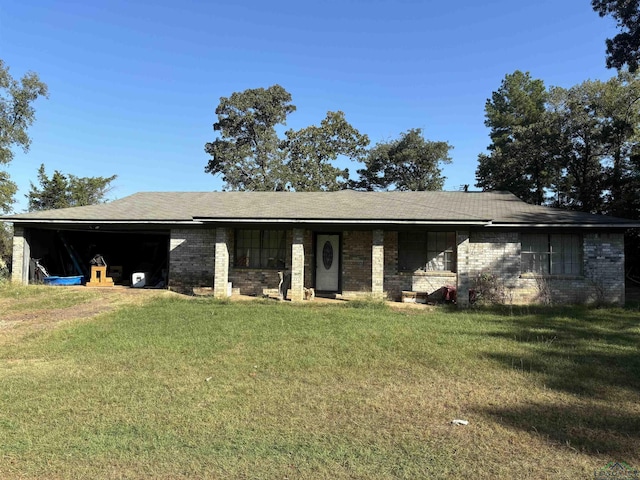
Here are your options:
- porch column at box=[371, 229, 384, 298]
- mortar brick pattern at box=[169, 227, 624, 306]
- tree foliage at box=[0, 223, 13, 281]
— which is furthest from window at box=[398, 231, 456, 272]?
tree foliage at box=[0, 223, 13, 281]

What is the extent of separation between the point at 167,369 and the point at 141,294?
27.3ft

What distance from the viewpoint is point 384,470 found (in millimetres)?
3334

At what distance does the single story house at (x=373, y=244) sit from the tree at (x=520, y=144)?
28.4 feet

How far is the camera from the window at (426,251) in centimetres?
1352

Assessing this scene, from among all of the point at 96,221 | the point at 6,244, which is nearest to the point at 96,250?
the point at 96,221

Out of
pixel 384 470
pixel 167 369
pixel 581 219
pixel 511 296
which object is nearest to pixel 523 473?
pixel 384 470

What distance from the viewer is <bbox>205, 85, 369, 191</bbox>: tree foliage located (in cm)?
3406

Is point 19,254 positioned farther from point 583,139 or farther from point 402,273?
point 583,139

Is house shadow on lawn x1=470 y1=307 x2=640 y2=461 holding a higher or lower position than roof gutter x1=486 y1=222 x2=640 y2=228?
lower

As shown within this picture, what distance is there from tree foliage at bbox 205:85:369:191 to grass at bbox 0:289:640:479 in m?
26.0

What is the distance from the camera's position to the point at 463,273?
11984mm

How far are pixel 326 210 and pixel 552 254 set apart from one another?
7.04 metres

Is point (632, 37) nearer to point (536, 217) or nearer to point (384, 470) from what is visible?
point (536, 217)

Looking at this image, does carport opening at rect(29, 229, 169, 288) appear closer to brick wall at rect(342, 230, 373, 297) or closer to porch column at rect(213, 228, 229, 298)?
porch column at rect(213, 228, 229, 298)
